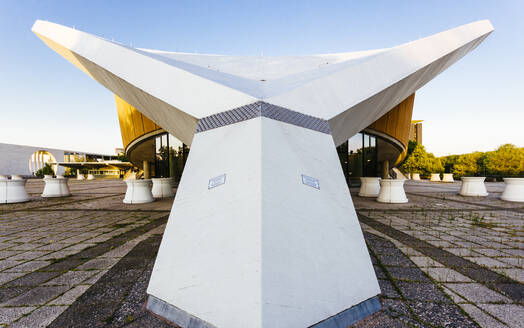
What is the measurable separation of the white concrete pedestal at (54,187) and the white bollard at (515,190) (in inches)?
772

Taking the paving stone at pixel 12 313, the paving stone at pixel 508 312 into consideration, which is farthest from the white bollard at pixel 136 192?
the paving stone at pixel 508 312

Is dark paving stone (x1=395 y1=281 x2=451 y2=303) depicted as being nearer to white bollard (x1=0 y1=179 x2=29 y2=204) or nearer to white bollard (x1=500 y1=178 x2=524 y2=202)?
white bollard (x1=500 y1=178 x2=524 y2=202)

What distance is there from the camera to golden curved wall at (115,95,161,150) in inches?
477

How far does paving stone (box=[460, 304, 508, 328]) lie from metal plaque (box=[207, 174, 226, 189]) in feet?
8.19

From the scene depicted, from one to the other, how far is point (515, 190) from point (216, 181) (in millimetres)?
11721

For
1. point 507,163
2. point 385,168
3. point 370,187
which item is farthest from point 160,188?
point 507,163

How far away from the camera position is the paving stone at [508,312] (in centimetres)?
179

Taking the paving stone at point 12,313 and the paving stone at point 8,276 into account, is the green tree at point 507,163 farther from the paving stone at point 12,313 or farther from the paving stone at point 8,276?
the paving stone at point 8,276

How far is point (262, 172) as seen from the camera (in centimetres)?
207

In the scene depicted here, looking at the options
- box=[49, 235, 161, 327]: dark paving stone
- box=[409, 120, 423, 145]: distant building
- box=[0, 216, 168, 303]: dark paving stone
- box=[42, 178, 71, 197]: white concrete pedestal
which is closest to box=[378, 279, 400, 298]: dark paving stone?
box=[49, 235, 161, 327]: dark paving stone

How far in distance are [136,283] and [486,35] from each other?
8537 millimetres

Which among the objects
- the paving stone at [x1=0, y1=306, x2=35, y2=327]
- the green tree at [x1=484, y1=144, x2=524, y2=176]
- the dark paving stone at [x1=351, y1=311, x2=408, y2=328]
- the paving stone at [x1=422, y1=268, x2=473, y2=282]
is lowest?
the paving stone at [x1=0, y1=306, x2=35, y2=327]

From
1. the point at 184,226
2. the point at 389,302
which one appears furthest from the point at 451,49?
the point at 184,226

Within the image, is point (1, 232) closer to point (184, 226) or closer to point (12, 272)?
point (12, 272)
